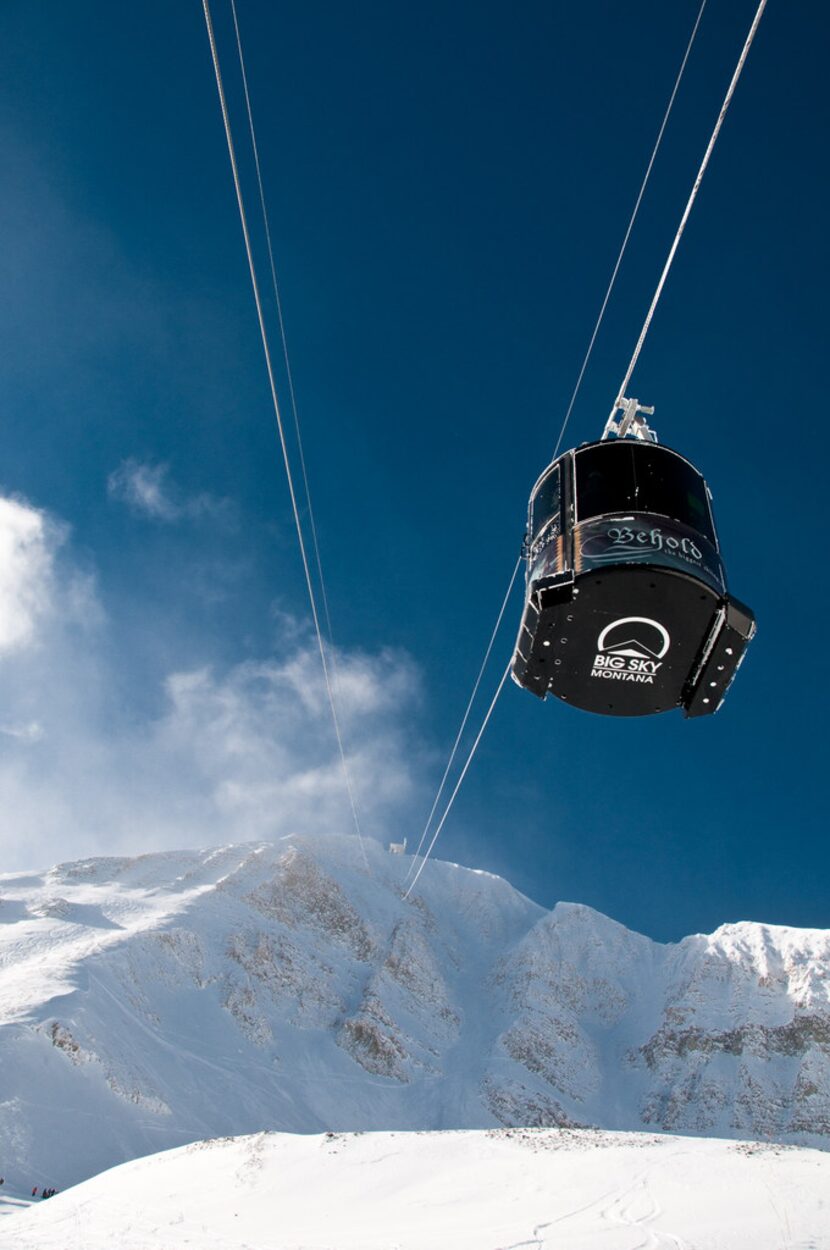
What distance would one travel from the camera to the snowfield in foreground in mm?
13953

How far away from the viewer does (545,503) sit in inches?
287

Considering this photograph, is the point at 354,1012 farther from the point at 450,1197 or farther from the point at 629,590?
the point at 629,590

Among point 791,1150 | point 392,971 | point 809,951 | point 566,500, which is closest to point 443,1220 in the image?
point 791,1150

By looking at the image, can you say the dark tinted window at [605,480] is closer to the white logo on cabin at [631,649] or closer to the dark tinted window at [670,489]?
the dark tinted window at [670,489]

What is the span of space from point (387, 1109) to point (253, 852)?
39.1m

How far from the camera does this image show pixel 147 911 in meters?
73.2

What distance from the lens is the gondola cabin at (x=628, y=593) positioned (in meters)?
5.99

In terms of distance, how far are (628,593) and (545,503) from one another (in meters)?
1.63

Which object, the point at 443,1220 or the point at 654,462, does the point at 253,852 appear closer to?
the point at 443,1220

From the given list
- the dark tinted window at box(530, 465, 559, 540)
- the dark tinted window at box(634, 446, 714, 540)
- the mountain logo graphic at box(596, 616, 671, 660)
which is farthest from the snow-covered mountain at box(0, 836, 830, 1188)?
the dark tinted window at box(634, 446, 714, 540)

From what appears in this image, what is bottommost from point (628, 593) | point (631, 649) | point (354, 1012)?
point (631, 649)

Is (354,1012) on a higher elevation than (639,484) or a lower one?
higher

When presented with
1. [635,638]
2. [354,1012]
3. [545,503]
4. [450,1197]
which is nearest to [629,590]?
[635,638]

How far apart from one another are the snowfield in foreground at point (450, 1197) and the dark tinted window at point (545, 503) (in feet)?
40.6
